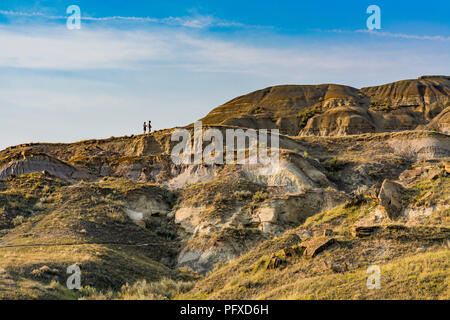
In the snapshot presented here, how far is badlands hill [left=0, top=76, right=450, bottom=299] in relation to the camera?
15.1 m

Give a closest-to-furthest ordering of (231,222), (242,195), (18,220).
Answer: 1. (18,220)
2. (231,222)
3. (242,195)

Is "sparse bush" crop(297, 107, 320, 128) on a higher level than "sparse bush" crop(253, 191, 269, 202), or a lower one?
higher

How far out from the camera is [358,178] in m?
38.4

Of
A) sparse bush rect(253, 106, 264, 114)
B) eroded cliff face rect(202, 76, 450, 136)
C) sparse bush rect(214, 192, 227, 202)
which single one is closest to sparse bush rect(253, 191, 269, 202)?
sparse bush rect(214, 192, 227, 202)

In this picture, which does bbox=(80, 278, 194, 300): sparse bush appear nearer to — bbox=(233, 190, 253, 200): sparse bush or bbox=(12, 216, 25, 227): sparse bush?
bbox=(12, 216, 25, 227): sparse bush

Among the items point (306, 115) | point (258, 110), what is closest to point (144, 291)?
point (306, 115)

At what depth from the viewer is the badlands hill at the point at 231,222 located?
15062 mm

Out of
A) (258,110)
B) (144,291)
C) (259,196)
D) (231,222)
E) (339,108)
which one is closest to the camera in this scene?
(144,291)

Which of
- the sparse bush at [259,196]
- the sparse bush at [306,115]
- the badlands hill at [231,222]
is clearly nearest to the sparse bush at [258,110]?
the sparse bush at [306,115]

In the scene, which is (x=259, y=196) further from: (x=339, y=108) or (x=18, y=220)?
(x=339, y=108)

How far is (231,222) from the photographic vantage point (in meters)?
28.5

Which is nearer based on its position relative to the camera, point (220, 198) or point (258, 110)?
point (220, 198)
